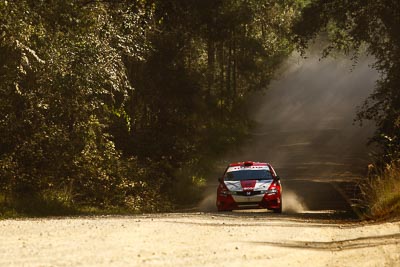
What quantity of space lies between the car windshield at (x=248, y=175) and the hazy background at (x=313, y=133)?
3.03 meters

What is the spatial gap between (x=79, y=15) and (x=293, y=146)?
107 ft

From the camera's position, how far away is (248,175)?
2620cm

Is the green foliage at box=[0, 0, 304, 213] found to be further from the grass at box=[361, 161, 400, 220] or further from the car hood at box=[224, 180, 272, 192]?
the grass at box=[361, 161, 400, 220]

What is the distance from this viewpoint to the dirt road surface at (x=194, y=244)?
11.7 m

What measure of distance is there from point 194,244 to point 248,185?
38.5 feet

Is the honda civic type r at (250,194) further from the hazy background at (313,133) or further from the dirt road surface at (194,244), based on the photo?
the dirt road surface at (194,244)

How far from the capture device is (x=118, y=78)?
2850cm

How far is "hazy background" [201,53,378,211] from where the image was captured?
3578cm

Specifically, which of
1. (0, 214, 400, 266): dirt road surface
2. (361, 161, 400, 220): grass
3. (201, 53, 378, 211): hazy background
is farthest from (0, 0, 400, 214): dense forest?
(0, 214, 400, 266): dirt road surface

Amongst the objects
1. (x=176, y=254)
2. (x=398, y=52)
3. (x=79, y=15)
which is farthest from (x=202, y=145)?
(x=176, y=254)

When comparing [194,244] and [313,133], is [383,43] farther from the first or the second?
[313,133]

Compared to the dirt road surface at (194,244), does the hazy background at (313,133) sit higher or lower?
higher

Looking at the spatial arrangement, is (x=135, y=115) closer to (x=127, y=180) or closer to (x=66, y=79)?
(x=127, y=180)

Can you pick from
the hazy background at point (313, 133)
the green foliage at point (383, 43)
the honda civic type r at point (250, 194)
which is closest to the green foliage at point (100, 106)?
the hazy background at point (313, 133)
